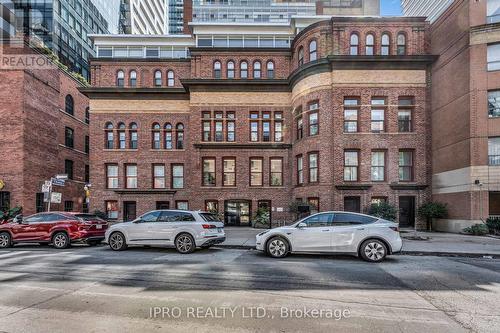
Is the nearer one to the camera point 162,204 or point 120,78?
point 162,204

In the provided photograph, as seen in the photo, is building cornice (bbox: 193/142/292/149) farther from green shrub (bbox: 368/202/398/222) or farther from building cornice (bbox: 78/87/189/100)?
green shrub (bbox: 368/202/398/222)

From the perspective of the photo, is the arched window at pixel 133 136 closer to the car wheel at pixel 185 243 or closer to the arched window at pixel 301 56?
the arched window at pixel 301 56

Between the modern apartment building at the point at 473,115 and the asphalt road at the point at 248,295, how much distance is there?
8580 mm

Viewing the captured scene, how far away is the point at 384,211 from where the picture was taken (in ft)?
56.2

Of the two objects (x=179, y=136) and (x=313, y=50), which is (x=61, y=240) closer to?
(x=179, y=136)

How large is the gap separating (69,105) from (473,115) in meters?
33.5

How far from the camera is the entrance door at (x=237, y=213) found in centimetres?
2172

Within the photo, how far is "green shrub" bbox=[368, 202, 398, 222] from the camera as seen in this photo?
17.0 m

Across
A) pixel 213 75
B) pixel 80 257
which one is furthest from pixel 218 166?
pixel 80 257

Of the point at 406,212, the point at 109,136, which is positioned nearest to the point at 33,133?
the point at 109,136

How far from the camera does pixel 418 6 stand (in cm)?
2584

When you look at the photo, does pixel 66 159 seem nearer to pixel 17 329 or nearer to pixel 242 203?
pixel 242 203

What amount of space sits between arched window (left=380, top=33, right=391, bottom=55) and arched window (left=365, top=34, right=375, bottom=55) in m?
0.58

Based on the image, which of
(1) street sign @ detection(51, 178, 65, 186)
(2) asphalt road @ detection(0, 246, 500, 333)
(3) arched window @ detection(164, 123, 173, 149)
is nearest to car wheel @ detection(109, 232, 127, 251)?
(2) asphalt road @ detection(0, 246, 500, 333)
